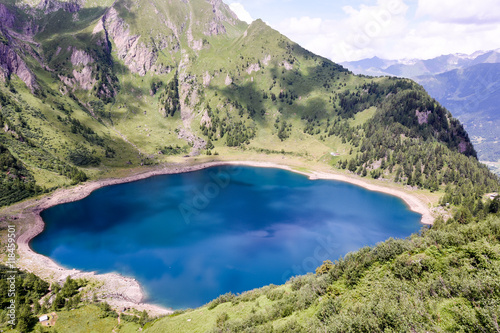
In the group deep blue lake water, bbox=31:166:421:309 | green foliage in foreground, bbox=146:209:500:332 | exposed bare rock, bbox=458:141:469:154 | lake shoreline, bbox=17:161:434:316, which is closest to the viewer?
green foliage in foreground, bbox=146:209:500:332

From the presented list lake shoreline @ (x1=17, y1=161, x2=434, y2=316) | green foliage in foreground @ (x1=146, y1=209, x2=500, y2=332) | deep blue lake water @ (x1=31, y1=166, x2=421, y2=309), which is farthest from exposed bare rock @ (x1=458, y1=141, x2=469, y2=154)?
green foliage in foreground @ (x1=146, y1=209, x2=500, y2=332)

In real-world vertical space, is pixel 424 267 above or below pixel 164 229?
above

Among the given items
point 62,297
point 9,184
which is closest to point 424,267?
point 62,297

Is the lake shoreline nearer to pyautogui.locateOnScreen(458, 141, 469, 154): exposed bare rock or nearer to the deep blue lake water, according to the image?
the deep blue lake water

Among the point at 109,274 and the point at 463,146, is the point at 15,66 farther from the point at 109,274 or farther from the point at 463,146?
the point at 463,146

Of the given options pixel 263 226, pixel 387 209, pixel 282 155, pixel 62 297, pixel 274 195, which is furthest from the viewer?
pixel 282 155

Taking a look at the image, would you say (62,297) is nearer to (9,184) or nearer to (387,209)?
(9,184)
